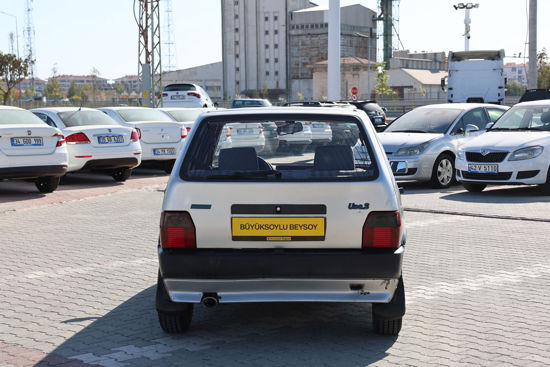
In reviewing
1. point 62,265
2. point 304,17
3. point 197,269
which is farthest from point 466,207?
point 304,17

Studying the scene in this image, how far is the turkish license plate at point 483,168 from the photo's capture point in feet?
44.9

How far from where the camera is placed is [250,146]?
553 centimetres

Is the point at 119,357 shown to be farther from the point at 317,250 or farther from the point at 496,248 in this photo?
the point at 496,248

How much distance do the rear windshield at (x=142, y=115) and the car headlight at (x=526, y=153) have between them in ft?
26.7

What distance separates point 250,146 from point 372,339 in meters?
1.51

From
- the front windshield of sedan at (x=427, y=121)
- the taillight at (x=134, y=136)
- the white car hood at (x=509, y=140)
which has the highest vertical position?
the front windshield of sedan at (x=427, y=121)

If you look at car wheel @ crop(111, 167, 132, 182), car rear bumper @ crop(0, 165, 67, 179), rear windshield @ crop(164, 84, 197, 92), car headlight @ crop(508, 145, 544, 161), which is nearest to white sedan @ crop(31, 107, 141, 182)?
car wheel @ crop(111, 167, 132, 182)

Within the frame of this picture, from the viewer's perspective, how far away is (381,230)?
4.98m

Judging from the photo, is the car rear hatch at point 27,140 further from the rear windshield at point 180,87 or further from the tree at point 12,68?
the tree at point 12,68

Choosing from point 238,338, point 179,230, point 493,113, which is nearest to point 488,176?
point 493,113

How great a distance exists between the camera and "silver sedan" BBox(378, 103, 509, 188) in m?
14.9

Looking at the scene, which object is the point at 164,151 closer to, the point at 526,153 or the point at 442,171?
the point at 442,171

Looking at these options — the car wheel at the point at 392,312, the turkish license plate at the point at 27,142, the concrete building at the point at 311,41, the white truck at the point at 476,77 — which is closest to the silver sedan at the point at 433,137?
the turkish license plate at the point at 27,142

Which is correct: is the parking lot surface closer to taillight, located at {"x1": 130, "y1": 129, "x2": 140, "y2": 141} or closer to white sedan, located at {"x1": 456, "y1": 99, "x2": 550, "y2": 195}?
white sedan, located at {"x1": 456, "y1": 99, "x2": 550, "y2": 195}
